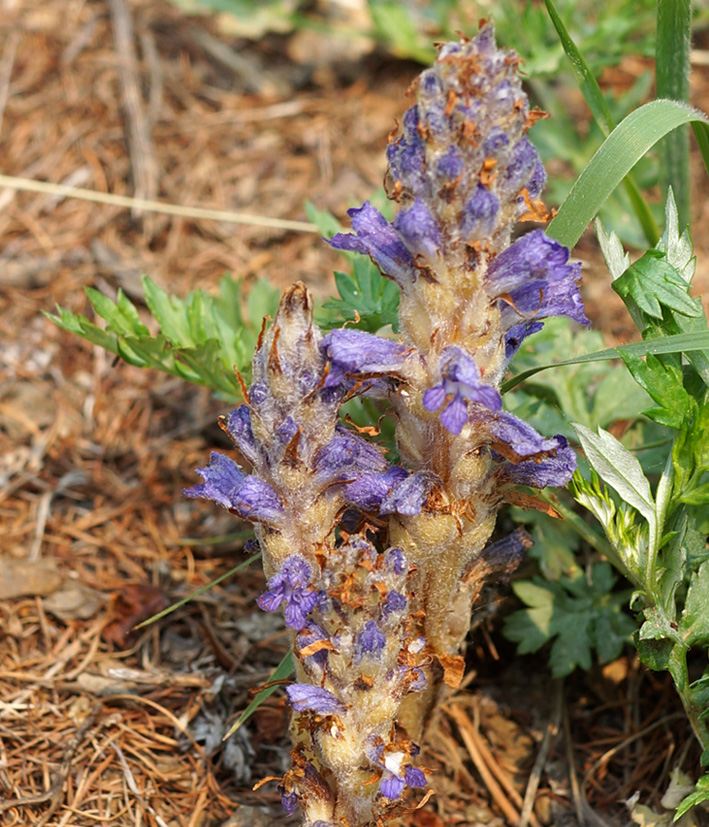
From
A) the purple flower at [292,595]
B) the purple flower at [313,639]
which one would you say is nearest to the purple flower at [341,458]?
the purple flower at [292,595]

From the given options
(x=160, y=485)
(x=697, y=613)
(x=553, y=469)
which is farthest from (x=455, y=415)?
(x=160, y=485)

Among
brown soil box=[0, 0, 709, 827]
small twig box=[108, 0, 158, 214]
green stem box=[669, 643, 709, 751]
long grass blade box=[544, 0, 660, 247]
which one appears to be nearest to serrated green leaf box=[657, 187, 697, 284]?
long grass blade box=[544, 0, 660, 247]

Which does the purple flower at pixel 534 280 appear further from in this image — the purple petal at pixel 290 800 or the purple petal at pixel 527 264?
the purple petal at pixel 290 800

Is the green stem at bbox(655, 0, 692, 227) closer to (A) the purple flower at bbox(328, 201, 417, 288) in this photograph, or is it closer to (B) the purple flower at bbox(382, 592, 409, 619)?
(A) the purple flower at bbox(328, 201, 417, 288)

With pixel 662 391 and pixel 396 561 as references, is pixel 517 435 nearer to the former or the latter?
pixel 396 561

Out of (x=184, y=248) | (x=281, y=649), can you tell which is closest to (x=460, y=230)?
(x=281, y=649)

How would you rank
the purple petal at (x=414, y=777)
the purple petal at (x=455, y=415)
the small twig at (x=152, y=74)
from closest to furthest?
1. the purple petal at (x=455, y=415)
2. the purple petal at (x=414, y=777)
3. the small twig at (x=152, y=74)

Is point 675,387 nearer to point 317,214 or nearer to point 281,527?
point 281,527
